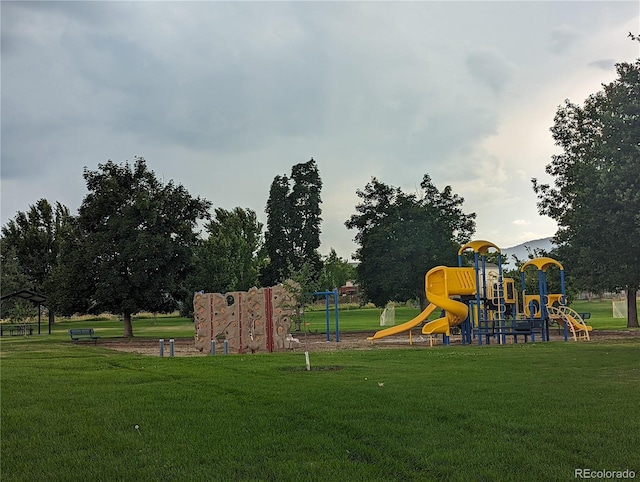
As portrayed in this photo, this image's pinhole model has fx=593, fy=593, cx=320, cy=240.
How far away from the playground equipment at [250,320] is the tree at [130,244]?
12810mm

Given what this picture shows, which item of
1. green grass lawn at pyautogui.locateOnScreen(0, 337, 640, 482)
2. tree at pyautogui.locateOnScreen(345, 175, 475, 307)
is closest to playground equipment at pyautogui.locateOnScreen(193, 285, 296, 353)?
green grass lawn at pyautogui.locateOnScreen(0, 337, 640, 482)

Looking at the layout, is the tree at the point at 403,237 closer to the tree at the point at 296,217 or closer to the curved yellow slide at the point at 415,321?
the tree at the point at 296,217

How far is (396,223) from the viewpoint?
151ft

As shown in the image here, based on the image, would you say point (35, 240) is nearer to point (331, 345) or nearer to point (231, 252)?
point (231, 252)

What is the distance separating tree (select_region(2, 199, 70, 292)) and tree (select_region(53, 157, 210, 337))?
Answer: 26662 mm

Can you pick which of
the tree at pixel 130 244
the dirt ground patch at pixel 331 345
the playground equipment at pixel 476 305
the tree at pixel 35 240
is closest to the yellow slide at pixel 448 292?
the playground equipment at pixel 476 305

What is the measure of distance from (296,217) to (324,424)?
166ft

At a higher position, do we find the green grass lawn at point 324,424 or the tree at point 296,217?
the tree at point 296,217

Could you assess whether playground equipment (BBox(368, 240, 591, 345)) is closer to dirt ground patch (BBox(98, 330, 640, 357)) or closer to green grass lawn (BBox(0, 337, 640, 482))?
dirt ground patch (BBox(98, 330, 640, 357))

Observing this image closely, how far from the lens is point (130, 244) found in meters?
36.1

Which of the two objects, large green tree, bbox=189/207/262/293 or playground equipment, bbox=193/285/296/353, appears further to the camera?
large green tree, bbox=189/207/262/293

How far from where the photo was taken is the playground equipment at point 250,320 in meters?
23.8

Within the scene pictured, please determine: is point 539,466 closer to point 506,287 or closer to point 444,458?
point 444,458

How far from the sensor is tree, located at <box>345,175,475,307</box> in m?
44.3
